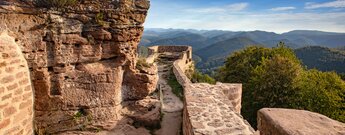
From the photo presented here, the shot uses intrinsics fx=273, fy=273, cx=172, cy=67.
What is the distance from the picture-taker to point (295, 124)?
A: 2826 mm

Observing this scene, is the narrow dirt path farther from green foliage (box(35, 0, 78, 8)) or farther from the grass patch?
green foliage (box(35, 0, 78, 8))

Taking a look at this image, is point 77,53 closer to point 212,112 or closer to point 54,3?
point 54,3

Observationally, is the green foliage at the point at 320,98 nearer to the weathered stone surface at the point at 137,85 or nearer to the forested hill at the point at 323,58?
the weathered stone surface at the point at 137,85

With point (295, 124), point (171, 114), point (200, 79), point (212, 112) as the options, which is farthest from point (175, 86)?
point (295, 124)

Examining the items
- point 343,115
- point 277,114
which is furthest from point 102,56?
point 343,115

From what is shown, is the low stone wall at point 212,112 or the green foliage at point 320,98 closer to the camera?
the low stone wall at point 212,112

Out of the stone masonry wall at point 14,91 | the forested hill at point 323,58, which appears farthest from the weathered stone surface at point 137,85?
the forested hill at point 323,58

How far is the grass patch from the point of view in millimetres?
14569

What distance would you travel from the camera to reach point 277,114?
123 inches

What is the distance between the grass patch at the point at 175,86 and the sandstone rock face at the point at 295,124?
10.5 metres

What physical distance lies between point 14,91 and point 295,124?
582cm

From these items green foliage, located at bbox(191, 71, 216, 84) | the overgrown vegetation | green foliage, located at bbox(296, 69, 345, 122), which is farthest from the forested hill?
green foliage, located at bbox(296, 69, 345, 122)

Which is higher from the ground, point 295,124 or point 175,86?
point 295,124

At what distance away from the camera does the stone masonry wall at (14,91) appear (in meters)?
5.74
